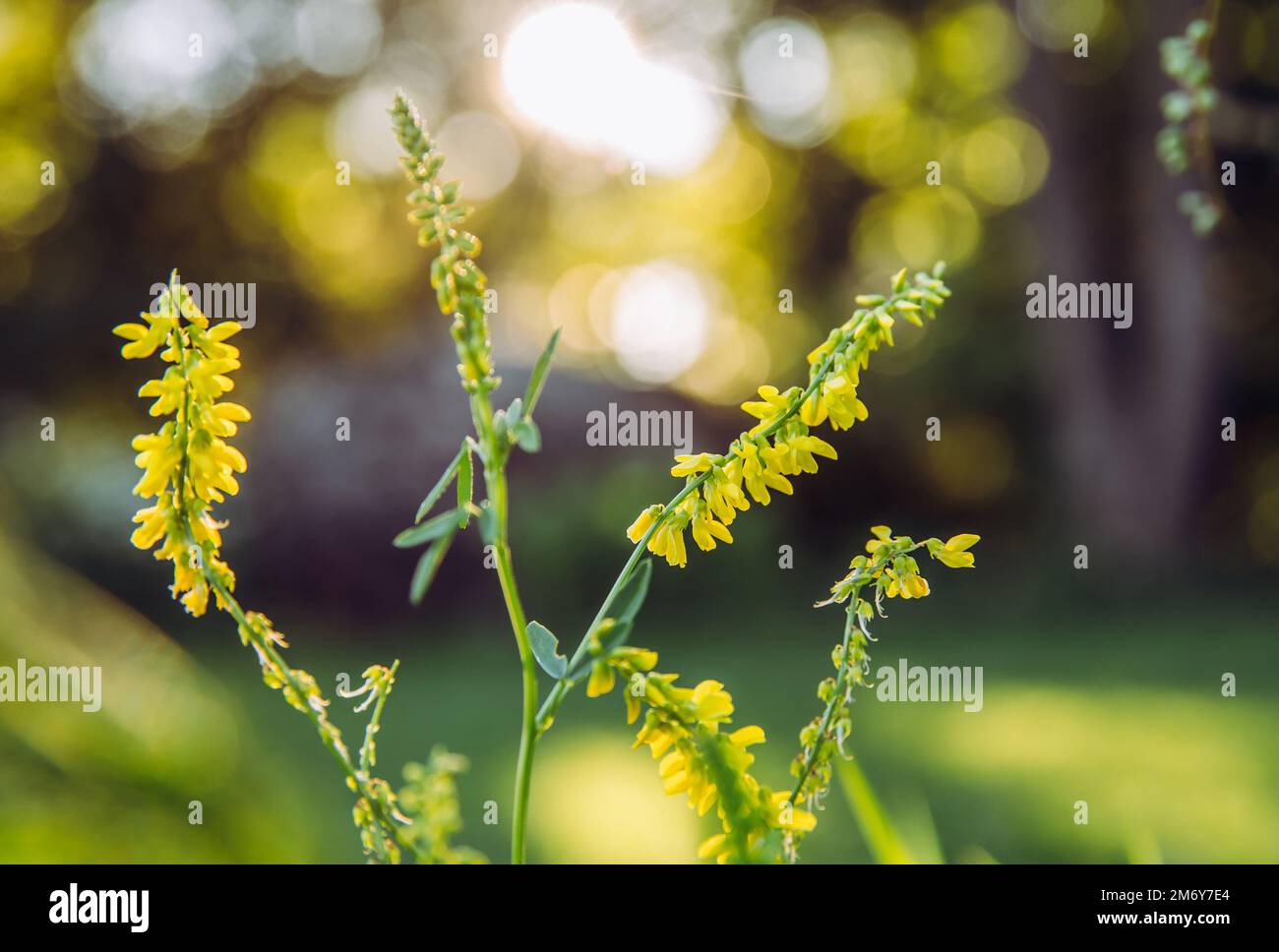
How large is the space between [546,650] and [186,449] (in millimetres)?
277

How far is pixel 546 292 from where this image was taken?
477 inches

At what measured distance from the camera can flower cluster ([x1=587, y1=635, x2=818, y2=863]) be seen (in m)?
0.66

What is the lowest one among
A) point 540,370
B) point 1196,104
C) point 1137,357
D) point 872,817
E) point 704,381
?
point 872,817

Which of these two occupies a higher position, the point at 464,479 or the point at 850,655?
the point at 464,479

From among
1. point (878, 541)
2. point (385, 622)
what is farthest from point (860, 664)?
point (385, 622)

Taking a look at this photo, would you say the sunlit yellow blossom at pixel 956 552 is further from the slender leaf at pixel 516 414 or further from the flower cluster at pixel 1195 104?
the flower cluster at pixel 1195 104

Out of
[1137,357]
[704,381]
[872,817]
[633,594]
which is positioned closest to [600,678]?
[633,594]

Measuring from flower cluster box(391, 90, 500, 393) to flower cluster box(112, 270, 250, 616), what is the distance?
17 cm

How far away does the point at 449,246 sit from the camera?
0.67m

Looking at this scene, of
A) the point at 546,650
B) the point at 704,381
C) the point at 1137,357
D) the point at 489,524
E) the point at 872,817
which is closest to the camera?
the point at 489,524

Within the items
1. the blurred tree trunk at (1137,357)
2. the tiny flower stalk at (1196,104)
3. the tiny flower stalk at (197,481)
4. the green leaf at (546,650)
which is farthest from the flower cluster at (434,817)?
the blurred tree trunk at (1137,357)

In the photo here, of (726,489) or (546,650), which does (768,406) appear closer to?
(726,489)

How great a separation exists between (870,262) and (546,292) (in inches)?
141
